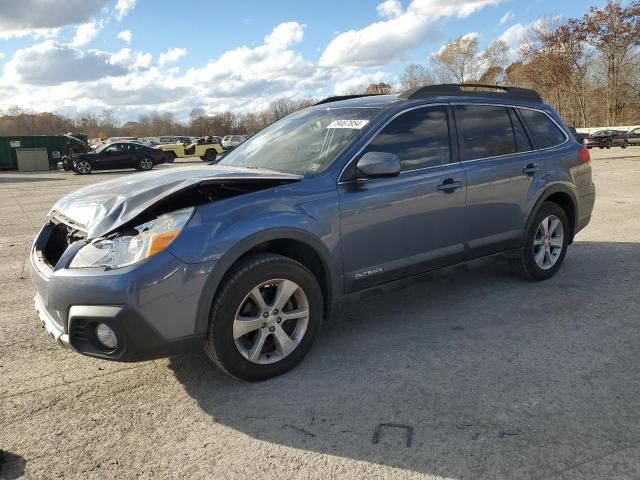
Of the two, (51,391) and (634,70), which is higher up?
(634,70)

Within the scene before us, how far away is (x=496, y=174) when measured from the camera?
4.43 metres

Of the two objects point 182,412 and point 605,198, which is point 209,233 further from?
point 605,198

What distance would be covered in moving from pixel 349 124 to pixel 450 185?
0.94 meters

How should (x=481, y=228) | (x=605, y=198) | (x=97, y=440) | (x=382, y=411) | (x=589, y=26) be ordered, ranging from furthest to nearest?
(x=589, y=26) < (x=605, y=198) < (x=481, y=228) < (x=382, y=411) < (x=97, y=440)

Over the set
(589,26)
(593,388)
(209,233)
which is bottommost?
(593,388)

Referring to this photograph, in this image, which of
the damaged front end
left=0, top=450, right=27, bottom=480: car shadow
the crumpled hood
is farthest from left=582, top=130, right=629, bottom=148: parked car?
left=0, top=450, right=27, bottom=480: car shadow

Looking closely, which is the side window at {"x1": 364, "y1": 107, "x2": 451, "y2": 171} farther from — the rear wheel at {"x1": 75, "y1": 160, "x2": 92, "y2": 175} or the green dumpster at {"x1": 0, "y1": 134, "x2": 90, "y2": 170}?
the green dumpster at {"x1": 0, "y1": 134, "x2": 90, "y2": 170}

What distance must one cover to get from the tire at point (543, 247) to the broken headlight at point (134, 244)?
3.35m

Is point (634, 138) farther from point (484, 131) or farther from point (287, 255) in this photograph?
point (287, 255)

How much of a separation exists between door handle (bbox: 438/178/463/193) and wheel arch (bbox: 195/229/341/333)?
46.1 inches

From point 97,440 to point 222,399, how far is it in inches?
27.2

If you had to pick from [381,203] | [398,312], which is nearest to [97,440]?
[381,203]

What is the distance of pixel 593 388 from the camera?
9.98 feet

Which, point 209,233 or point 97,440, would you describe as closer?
point 97,440
